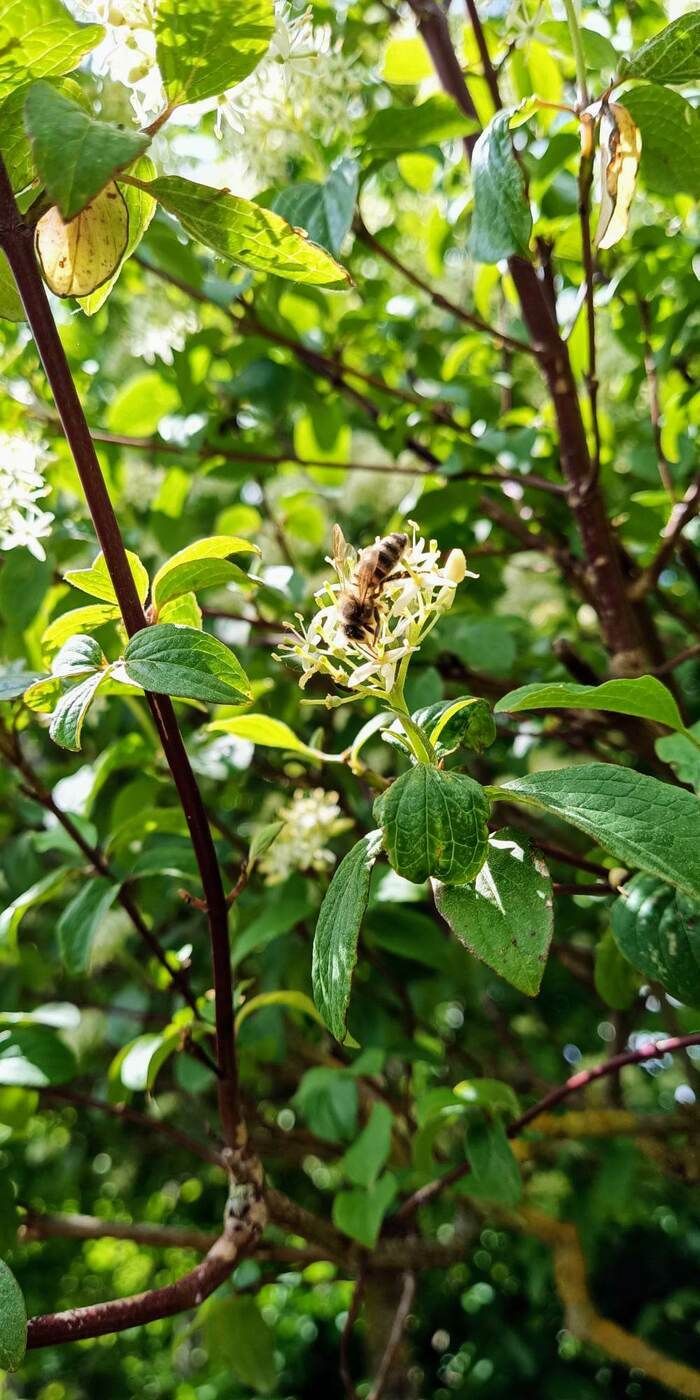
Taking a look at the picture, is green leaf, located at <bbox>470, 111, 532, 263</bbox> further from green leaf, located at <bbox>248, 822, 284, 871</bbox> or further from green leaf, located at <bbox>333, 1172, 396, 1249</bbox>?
green leaf, located at <bbox>333, 1172, 396, 1249</bbox>

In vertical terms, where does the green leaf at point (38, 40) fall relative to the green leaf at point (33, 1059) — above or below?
above

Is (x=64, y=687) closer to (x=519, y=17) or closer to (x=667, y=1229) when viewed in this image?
(x=519, y=17)

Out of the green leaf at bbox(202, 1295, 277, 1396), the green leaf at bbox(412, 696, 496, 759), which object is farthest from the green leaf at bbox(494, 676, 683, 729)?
the green leaf at bbox(202, 1295, 277, 1396)

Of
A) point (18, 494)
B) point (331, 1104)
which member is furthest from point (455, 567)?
point (331, 1104)

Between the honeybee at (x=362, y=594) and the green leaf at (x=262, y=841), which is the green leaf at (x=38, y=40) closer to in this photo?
the honeybee at (x=362, y=594)

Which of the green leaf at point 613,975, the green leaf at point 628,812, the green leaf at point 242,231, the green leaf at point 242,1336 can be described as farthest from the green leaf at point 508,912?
the green leaf at point 242,1336

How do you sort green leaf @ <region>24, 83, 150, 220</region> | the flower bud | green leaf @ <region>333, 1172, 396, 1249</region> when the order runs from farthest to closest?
green leaf @ <region>333, 1172, 396, 1249</region> → the flower bud → green leaf @ <region>24, 83, 150, 220</region>

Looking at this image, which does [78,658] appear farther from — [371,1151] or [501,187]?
[371,1151]
